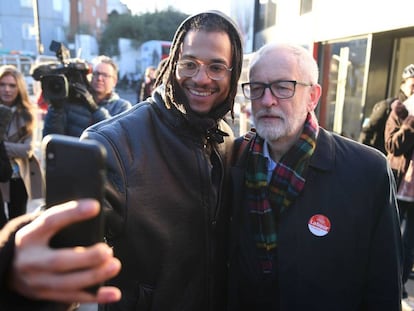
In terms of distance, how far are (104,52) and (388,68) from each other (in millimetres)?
40925

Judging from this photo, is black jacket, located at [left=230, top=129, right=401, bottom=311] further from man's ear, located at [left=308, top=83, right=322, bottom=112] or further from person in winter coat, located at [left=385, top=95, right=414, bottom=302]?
person in winter coat, located at [left=385, top=95, right=414, bottom=302]

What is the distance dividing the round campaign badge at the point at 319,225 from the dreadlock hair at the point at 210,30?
0.61 metres

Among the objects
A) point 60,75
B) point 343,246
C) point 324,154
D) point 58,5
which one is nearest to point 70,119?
point 60,75

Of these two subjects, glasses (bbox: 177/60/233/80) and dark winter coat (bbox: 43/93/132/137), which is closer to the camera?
glasses (bbox: 177/60/233/80)

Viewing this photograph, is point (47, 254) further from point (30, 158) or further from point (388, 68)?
point (388, 68)

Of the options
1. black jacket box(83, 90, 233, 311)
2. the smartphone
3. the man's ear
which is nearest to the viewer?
the smartphone

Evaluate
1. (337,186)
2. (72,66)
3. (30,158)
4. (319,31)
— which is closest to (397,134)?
(337,186)

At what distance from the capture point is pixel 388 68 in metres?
5.19

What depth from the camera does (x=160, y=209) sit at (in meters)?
1.33

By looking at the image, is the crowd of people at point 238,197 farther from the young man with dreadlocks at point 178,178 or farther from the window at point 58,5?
the window at point 58,5

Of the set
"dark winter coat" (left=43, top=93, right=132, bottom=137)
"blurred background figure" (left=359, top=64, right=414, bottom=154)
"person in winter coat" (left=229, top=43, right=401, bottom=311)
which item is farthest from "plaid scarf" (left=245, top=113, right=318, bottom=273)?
"blurred background figure" (left=359, top=64, right=414, bottom=154)

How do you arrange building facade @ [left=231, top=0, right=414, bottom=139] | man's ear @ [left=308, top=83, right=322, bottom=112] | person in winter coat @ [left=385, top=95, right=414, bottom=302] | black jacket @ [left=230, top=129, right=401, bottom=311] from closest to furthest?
1. black jacket @ [left=230, top=129, right=401, bottom=311]
2. man's ear @ [left=308, top=83, right=322, bottom=112]
3. person in winter coat @ [left=385, top=95, right=414, bottom=302]
4. building facade @ [left=231, top=0, right=414, bottom=139]

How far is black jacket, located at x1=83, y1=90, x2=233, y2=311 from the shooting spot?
1269 millimetres

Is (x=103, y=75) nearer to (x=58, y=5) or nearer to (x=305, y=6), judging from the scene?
(x=305, y=6)
